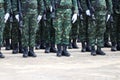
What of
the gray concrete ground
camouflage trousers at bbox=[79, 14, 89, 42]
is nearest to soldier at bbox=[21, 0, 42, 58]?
the gray concrete ground

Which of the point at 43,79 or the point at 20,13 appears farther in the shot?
the point at 20,13

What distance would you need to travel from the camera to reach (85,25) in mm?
10969

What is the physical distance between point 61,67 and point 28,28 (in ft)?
6.25

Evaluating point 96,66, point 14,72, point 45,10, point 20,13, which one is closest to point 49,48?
point 45,10

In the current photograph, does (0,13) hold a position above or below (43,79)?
above

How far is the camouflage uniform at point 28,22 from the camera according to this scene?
31.4 ft

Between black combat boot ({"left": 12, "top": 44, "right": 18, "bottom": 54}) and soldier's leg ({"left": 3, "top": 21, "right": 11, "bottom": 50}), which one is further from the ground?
soldier's leg ({"left": 3, "top": 21, "right": 11, "bottom": 50})

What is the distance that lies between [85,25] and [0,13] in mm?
2520

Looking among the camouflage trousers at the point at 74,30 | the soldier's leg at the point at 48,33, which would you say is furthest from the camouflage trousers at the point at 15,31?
the camouflage trousers at the point at 74,30

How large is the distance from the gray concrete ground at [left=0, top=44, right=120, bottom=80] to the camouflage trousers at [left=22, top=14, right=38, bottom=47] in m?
0.42

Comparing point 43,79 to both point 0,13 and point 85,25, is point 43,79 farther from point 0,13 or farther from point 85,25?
point 85,25

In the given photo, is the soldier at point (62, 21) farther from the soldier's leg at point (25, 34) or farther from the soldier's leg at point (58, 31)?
the soldier's leg at point (25, 34)

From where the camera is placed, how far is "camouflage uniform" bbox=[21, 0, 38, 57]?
958 cm

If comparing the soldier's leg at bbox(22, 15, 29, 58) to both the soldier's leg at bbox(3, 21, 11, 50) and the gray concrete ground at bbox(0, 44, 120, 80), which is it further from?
the soldier's leg at bbox(3, 21, 11, 50)
